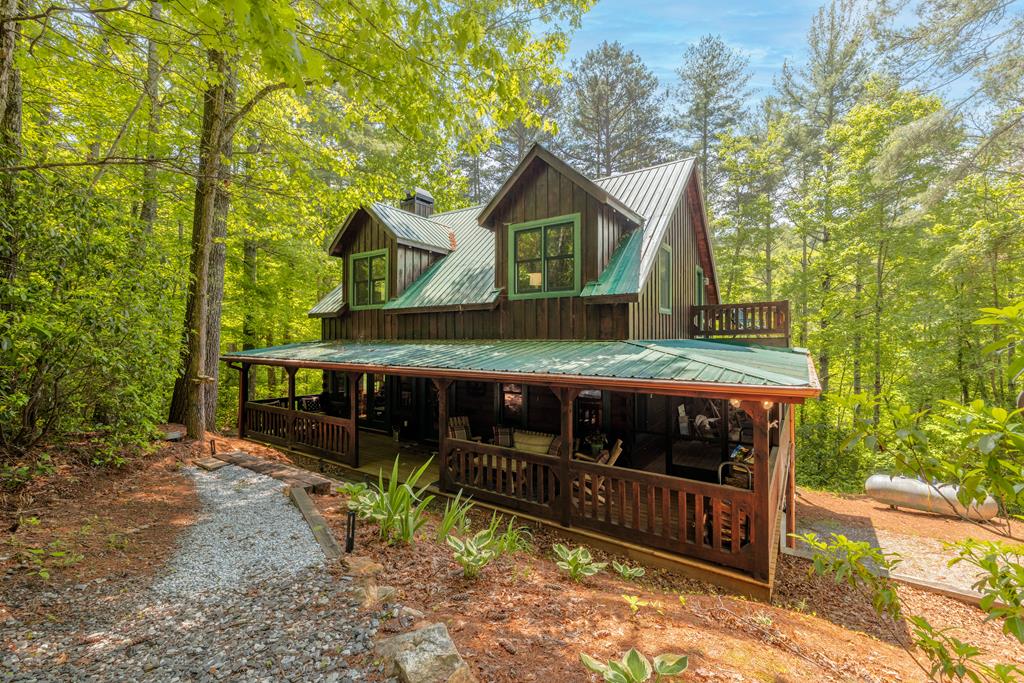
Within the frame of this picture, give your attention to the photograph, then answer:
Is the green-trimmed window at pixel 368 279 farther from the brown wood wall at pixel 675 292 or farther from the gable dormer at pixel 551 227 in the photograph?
the brown wood wall at pixel 675 292

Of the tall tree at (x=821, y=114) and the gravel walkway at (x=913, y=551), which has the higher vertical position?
the tall tree at (x=821, y=114)

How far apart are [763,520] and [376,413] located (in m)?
9.85

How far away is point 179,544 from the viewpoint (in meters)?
4.84

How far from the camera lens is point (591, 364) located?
6.58 metres

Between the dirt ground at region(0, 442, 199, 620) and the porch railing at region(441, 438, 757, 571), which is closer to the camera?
the dirt ground at region(0, 442, 199, 620)

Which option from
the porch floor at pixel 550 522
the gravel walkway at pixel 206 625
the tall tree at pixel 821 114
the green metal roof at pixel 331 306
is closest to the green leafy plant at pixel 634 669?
the gravel walkway at pixel 206 625

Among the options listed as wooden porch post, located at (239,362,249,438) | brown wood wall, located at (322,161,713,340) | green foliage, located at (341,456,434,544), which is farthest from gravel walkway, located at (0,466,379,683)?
wooden porch post, located at (239,362,249,438)

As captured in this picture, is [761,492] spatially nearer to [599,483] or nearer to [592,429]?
[599,483]

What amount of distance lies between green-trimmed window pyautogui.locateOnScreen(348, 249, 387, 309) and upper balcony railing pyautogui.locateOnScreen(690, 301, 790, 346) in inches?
316

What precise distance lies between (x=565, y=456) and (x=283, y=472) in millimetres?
4723

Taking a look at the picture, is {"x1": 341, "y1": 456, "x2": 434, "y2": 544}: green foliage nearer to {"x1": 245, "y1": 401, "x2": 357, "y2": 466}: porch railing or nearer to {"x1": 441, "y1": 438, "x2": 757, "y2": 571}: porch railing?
{"x1": 441, "y1": 438, "x2": 757, "y2": 571}: porch railing

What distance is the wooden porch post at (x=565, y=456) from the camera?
6.34 meters

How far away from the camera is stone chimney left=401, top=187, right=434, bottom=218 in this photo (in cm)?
1435

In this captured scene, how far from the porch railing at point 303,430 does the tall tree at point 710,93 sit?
1942 cm
